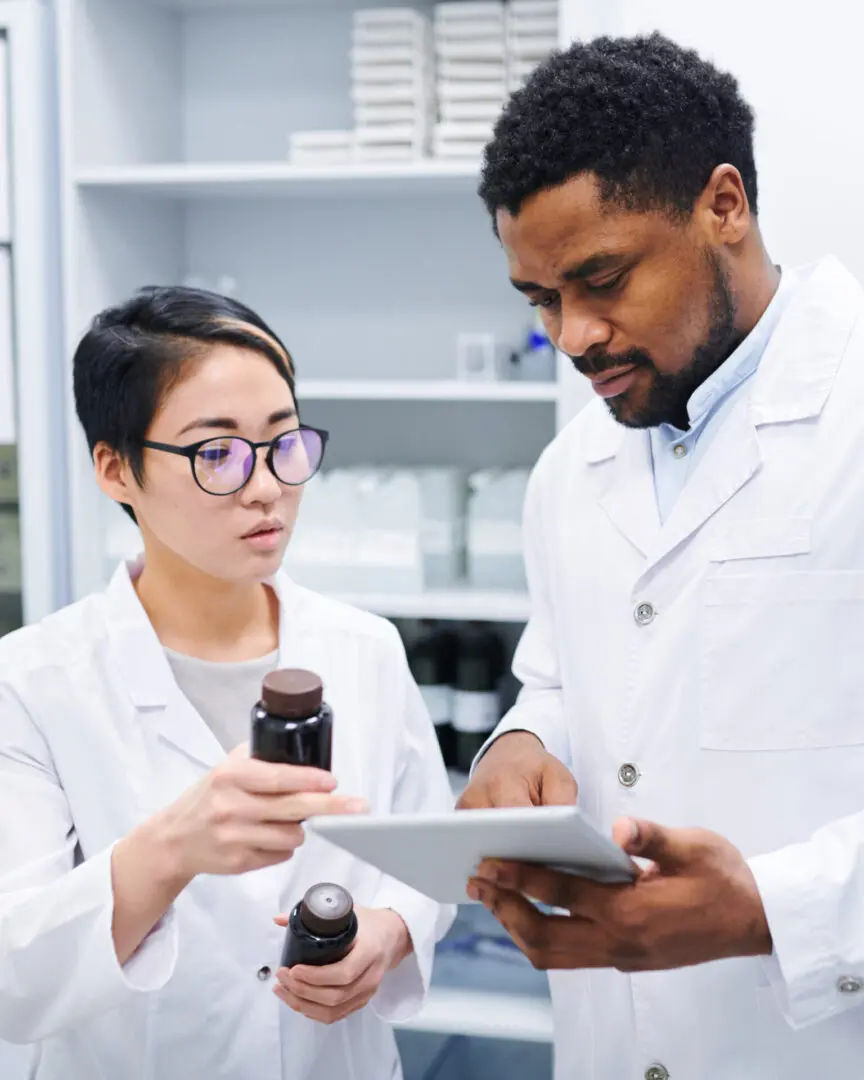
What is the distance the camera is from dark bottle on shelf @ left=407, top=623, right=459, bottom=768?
7.68 ft

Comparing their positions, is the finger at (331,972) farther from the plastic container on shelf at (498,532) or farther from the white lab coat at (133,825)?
the plastic container on shelf at (498,532)

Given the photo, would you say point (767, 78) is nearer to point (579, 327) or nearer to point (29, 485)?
point (579, 327)

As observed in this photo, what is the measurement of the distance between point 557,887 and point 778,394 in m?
0.59

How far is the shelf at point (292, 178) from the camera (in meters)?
2.14

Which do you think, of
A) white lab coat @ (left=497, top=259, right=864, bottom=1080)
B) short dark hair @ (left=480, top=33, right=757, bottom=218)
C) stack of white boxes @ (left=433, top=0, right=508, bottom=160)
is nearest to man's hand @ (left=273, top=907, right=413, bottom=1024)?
white lab coat @ (left=497, top=259, right=864, bottom=1080)

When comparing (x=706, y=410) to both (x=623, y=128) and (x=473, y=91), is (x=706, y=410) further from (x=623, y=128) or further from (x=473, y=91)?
(x=473, y=91)

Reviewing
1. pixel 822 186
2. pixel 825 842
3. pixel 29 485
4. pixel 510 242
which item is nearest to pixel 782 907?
pixel 825 842

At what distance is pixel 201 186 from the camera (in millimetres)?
2342

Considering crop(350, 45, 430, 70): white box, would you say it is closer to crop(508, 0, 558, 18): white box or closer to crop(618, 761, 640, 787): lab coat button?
crop(508, 0, 558, 18): white box

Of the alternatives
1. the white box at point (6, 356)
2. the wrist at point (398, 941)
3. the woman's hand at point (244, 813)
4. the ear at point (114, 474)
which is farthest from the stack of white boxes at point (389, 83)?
the woman's hand at point (244, 813)

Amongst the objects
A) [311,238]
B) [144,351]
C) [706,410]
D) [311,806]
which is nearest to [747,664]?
[706,410]

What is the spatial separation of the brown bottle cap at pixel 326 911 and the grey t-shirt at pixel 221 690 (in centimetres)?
29

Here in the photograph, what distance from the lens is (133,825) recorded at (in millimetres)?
1256

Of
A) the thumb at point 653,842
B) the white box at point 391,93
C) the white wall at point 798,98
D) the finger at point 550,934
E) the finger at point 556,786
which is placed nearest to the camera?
the thumb at point 653,842
